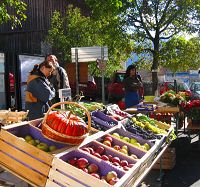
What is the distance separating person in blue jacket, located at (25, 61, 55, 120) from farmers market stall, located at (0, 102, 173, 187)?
51.3 inches

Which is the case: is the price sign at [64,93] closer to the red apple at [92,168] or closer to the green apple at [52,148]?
the green apple at [52,148]

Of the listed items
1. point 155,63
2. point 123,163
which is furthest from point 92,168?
point 155,63

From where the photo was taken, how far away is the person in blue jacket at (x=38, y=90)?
582 cm

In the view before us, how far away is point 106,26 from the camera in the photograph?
20078 mm

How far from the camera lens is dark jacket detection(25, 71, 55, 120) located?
581 centimetres

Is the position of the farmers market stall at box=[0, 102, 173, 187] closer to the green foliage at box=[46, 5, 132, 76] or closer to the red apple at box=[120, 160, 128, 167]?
the red apple at box=[120, 160, 128, 167]

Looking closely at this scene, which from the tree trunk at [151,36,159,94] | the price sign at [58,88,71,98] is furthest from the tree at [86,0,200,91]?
the price sign at [58,88,71,98]

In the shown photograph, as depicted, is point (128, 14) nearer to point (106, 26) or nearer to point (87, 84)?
point (106, 26)

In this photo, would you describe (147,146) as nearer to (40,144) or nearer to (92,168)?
(92,168)

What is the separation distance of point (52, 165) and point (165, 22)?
16670mm

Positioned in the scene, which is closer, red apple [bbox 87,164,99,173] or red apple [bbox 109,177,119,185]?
red apple [bbox 109,177,119,185]

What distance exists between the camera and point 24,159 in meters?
3.73

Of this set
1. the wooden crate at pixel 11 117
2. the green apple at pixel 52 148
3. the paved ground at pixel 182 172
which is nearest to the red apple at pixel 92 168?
the green apple at pixel 52 148

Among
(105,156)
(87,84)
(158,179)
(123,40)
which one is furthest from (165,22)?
(105,156)
